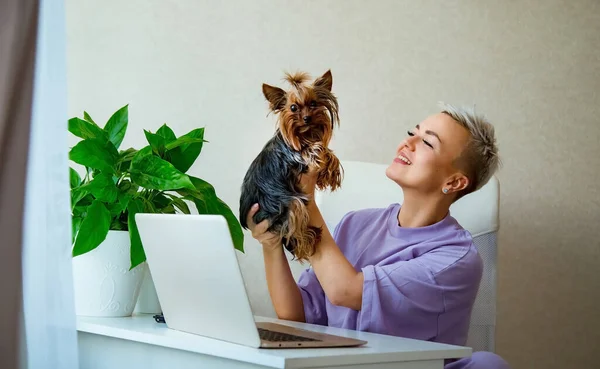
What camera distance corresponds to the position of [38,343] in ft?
3.95

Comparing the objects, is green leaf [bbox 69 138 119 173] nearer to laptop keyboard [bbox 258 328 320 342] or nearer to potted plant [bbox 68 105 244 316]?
potted plant [bbox 68 105 244 316]

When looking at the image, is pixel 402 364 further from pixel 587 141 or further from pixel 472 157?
pixel 587 141

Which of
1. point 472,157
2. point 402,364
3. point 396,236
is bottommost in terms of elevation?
point 402,364

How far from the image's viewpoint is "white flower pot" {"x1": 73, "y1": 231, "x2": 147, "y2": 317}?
68.9 inches

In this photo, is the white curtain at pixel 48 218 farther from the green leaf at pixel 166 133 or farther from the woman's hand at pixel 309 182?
the green leaf at pixel 166 133

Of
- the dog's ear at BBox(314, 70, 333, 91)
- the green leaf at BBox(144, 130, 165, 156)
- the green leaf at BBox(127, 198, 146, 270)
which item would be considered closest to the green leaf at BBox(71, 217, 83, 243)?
the green leaf at BBox(127, 198, 146, 270)

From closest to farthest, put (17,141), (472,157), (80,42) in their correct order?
(17,141) < (472,157) < (80,42)

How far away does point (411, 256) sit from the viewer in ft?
6.64

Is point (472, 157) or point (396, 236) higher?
point (472, 157)

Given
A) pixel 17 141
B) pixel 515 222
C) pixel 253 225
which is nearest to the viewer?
pixel 17 141

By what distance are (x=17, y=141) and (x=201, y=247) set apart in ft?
1.22

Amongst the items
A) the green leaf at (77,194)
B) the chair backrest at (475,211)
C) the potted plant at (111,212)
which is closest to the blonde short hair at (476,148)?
the chair backrest at (475,211)

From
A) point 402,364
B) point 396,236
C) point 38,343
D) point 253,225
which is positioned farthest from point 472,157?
point 38,343

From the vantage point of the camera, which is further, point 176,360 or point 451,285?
point 451,285
